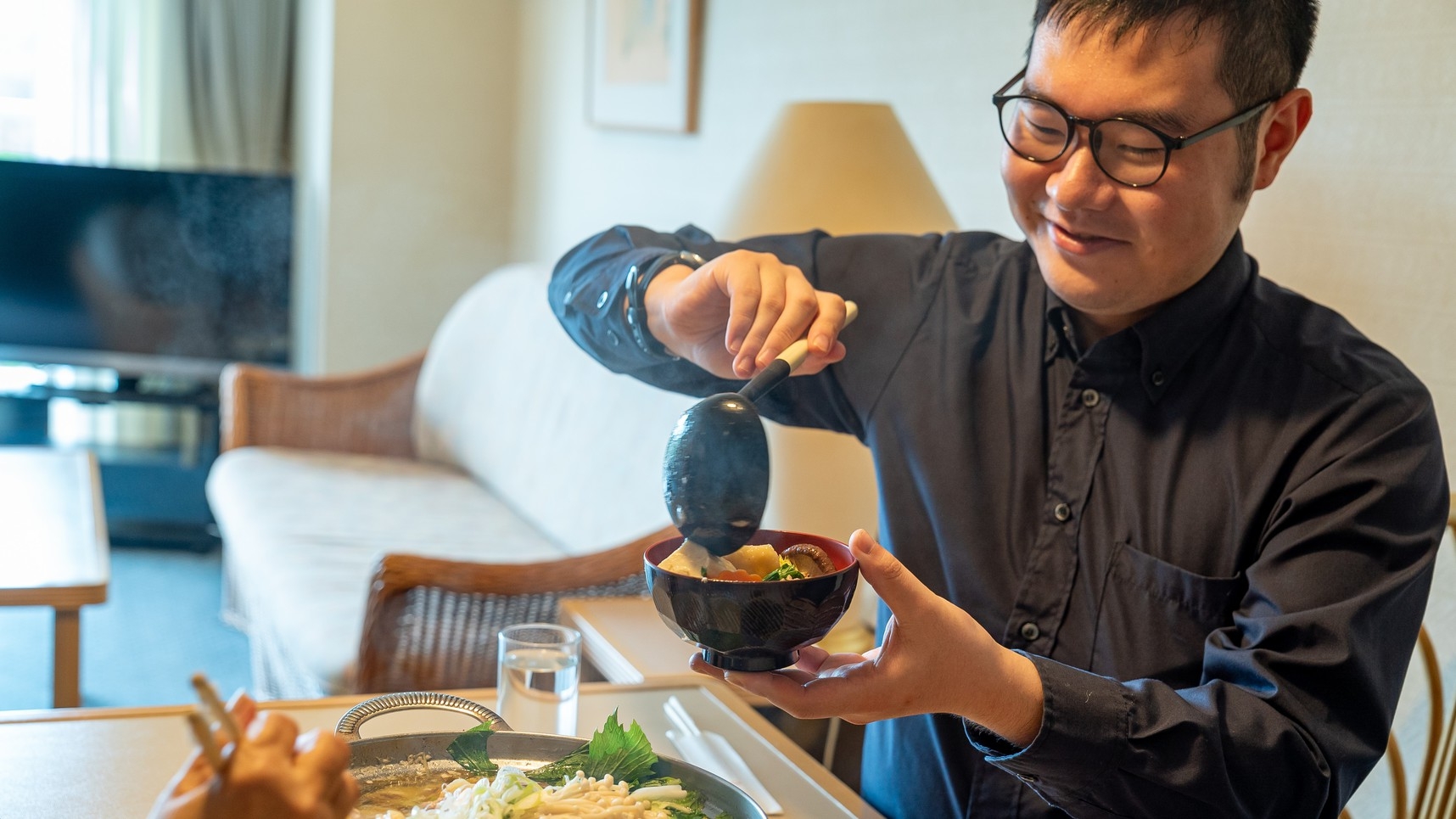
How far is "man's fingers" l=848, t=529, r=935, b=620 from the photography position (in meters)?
0.84

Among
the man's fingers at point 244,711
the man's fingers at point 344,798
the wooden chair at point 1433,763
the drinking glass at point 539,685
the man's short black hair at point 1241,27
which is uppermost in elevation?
the man's short black hair at point 1241,27

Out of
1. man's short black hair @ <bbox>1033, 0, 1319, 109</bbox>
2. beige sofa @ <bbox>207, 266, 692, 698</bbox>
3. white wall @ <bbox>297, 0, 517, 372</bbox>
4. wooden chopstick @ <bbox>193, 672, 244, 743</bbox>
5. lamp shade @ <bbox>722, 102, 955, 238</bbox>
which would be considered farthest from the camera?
white wall @ <bbox>297, 0, 517, 372</bbox>

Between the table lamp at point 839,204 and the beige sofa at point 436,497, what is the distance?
375 millimetres

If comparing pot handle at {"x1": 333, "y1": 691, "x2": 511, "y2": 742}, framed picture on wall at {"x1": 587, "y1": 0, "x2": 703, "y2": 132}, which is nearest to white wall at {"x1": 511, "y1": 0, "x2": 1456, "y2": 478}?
framed picture on wall at {"x1": 587, "y1": 0, "x2": 703, "y2": 132}

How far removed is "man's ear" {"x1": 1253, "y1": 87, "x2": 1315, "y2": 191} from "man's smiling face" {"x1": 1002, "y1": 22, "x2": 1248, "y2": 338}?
0.04 meters

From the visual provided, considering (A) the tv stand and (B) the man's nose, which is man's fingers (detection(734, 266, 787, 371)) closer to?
(B) the man's nose

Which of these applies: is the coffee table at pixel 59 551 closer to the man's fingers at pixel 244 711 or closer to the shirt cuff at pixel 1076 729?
the man's fingers at pixel 244 711

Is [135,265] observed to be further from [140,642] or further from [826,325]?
[826,325]

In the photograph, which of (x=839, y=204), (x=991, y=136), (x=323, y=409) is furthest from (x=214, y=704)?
(x=323, y=409)

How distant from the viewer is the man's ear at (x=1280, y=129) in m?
1.12

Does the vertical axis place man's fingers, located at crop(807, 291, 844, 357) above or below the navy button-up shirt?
above

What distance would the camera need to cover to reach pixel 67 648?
7.09ft

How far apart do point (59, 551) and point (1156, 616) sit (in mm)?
1958

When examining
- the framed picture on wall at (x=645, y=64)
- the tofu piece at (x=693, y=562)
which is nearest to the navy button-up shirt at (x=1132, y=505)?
the tofu piece at (x=693, y=562)
